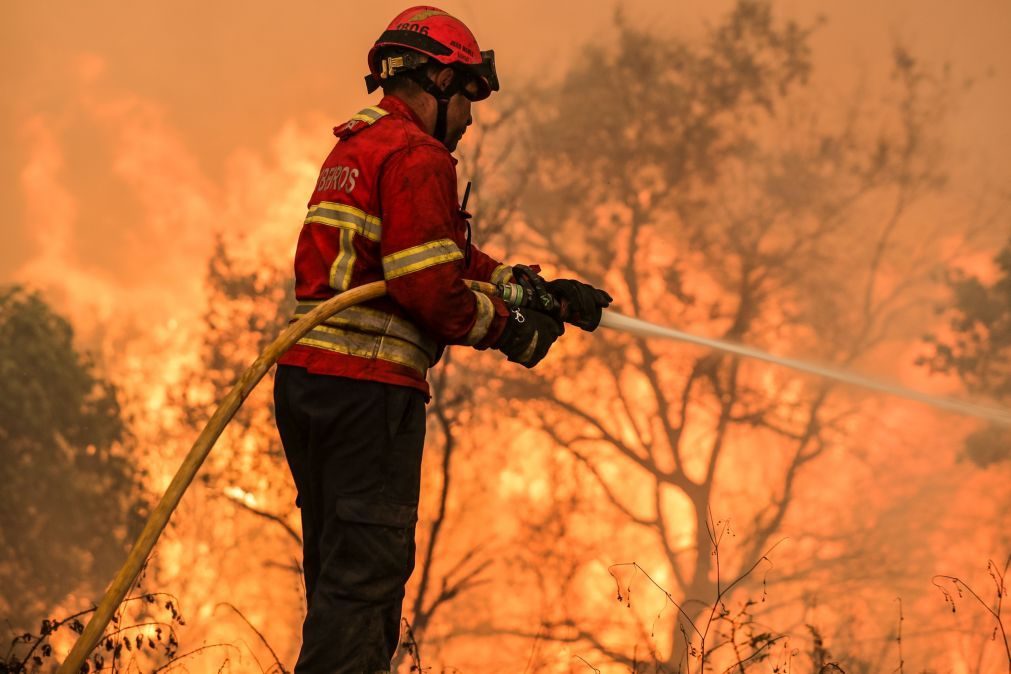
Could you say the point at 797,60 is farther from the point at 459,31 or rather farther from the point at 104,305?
the point at 459,31

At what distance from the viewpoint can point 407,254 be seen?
3453 millimetres

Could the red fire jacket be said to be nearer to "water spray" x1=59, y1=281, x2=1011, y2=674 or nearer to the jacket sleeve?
the jacket sleeve

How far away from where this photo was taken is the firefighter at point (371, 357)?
11.2 ft

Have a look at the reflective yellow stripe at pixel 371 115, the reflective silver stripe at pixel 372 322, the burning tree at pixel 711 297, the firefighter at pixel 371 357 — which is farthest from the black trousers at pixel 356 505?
the burning tree at pixel 711 297

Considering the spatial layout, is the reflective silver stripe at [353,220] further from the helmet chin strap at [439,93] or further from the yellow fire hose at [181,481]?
the helmet chin strap at [439,93]

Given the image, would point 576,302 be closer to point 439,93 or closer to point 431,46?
point 439,93

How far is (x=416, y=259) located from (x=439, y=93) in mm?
748

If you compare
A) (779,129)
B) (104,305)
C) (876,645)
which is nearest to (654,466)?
(876,645)

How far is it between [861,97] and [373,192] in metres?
10.5

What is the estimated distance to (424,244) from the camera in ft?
11.3

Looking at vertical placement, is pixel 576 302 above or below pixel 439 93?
below

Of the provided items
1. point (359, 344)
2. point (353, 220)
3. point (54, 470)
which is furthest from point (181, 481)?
point (54, 470)

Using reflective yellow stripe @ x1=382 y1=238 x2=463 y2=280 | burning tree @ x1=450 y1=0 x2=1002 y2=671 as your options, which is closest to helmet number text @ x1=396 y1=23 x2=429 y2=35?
reflective yellow stripe @ x1=382 y1=238 x2=463 y2=280

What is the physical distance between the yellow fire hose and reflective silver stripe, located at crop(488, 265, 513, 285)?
2.34ft
